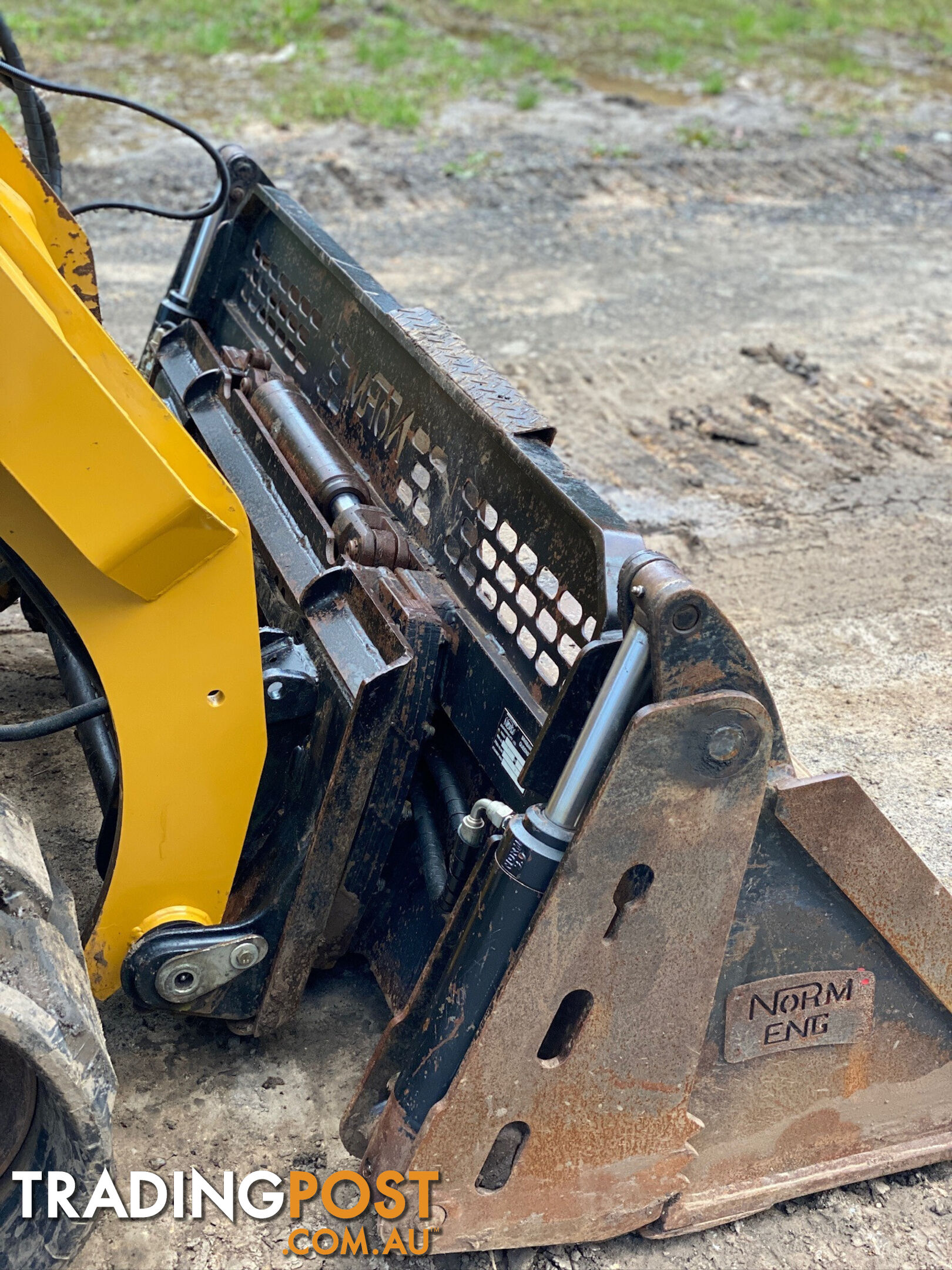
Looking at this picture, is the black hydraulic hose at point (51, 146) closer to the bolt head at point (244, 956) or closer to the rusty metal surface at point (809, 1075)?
the bolt head at point (244, 956)

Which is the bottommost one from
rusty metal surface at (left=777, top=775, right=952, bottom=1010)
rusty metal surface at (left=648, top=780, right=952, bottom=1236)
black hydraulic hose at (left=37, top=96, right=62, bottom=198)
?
rusty metal surface at (left=648, top=780, right=952, bottom=1236)

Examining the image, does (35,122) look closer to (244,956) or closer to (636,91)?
(244,956)

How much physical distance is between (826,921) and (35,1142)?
137 cm

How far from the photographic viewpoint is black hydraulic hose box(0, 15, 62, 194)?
9.25 feet

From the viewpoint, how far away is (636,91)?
1095 cm

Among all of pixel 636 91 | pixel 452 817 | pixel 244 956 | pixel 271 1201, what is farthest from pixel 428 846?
pixel 636 91

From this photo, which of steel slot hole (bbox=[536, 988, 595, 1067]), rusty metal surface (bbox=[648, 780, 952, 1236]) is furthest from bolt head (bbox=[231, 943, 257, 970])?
rusty metal surface (bbox=[648, 780, 952, 1236])

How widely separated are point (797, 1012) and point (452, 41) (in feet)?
37.8

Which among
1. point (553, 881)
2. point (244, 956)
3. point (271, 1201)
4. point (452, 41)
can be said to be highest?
point (553, 881)

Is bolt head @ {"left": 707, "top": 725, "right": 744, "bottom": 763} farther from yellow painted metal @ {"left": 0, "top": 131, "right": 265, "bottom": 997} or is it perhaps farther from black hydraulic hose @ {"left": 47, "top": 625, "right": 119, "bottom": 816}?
black hydraulic hose @ {"left": 47, "top": 625, "right": 119, "bottom": 816}

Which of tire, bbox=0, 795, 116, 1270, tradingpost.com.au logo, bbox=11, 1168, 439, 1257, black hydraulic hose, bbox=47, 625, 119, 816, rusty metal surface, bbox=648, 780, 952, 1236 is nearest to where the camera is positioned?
tire, bbox=0, 795, 116, 1270

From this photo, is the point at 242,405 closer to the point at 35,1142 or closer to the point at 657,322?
the point at 35,1142

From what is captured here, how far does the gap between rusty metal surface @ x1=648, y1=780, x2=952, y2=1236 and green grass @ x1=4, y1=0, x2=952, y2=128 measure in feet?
27.8

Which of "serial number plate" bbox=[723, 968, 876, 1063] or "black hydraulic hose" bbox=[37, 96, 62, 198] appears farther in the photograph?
"black hydraulic hose" bbox=[37, 96, 62, 198]
